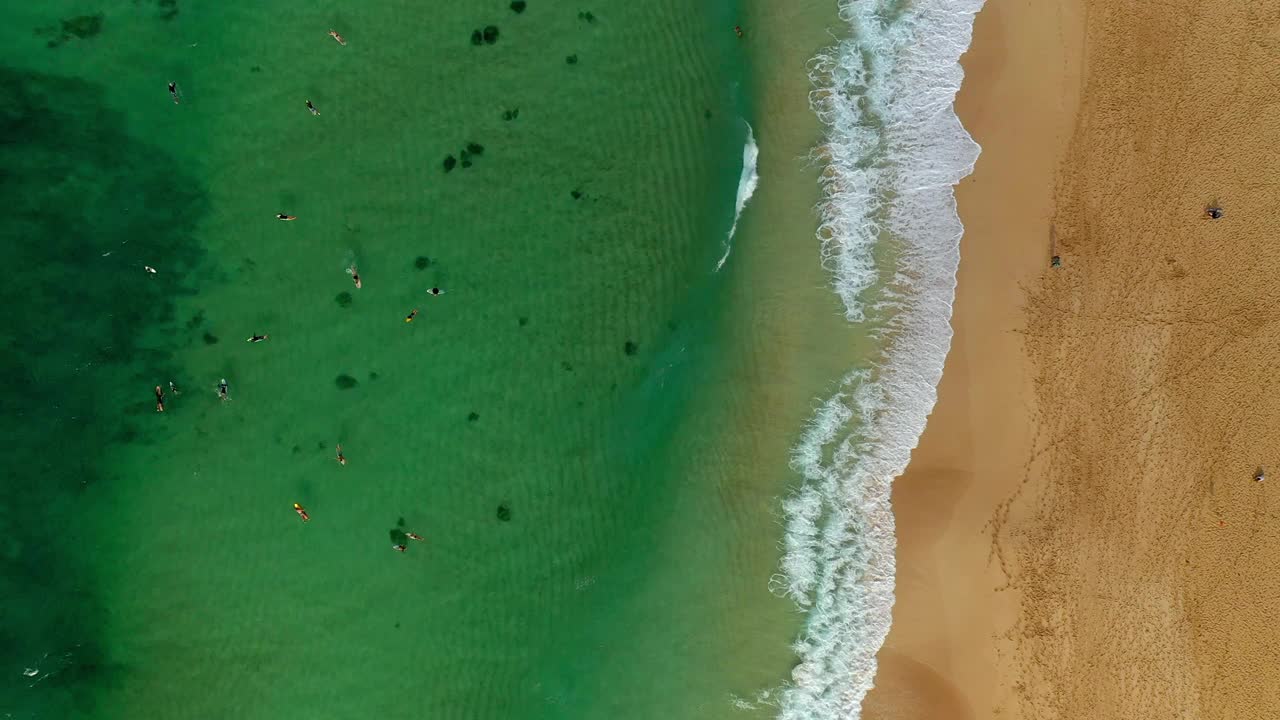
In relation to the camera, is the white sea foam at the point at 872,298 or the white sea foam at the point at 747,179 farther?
the white sea foam at the point at 747,179

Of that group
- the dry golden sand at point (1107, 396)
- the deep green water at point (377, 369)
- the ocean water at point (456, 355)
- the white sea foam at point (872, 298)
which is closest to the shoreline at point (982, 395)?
the dry golden sand at point (1107, 396)

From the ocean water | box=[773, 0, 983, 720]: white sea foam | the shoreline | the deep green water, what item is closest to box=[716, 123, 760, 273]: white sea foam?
the ocean water

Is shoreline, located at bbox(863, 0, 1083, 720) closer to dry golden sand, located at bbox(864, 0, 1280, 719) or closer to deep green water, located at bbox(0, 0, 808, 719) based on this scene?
dry golden sand, located at bbox(864, 0, 1280, 719)

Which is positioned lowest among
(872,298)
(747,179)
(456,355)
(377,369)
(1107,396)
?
(1107,396)

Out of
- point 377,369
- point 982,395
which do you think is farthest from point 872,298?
point 377,369

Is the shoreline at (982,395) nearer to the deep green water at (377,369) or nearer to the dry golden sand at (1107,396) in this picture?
the dry golden sand at (1107,396)

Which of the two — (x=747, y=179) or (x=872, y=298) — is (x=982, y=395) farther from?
(x=747, y=179)
